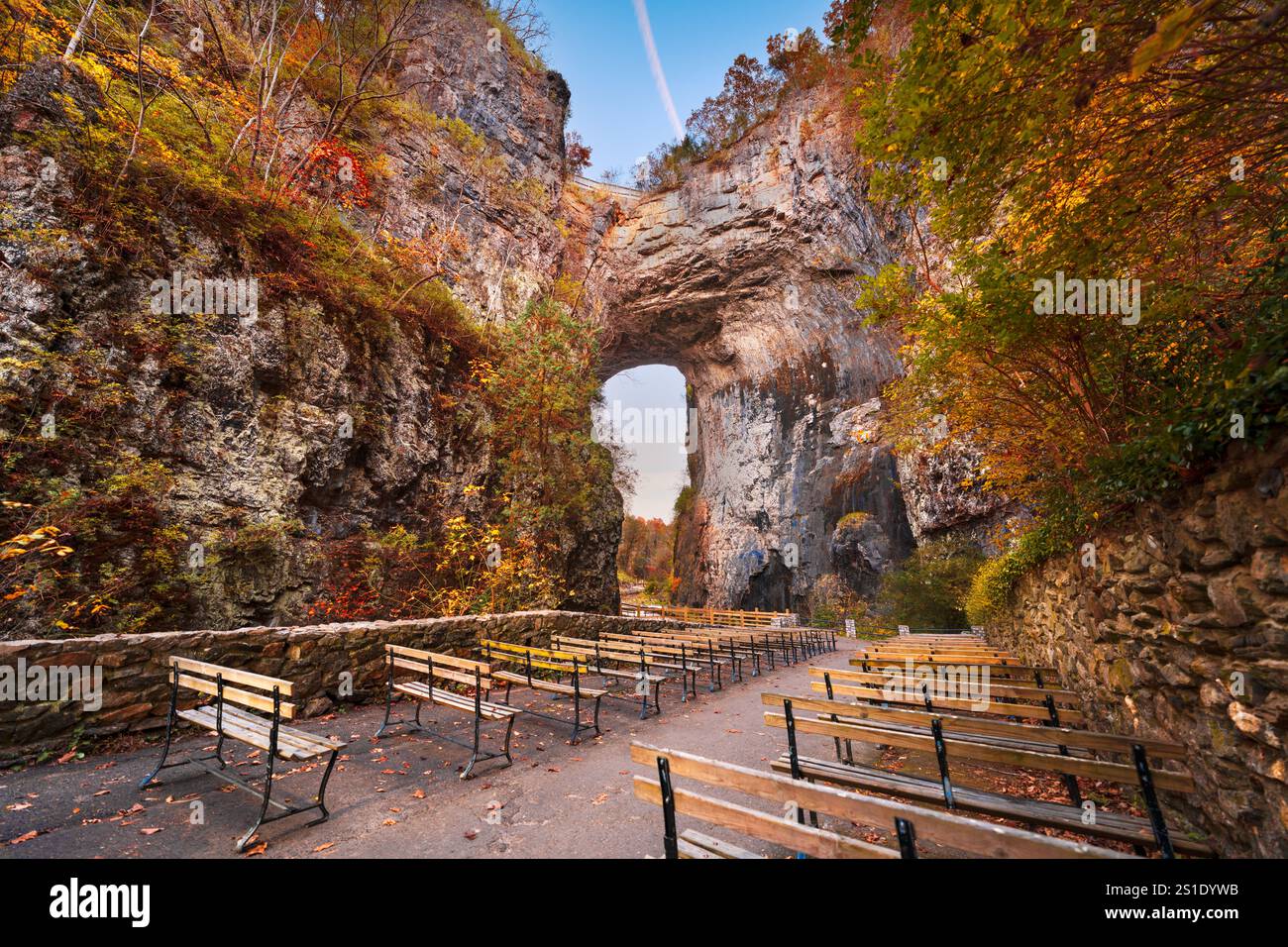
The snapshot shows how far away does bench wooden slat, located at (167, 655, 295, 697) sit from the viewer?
3104 mm

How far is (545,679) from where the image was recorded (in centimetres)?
791

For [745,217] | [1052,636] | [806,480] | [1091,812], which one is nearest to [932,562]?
[806,480]

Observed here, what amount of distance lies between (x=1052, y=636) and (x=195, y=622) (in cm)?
1099

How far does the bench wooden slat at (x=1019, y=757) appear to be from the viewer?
2150 mm

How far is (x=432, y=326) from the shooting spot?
12.1 metres

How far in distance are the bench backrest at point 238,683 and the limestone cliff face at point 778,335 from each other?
21.0 m

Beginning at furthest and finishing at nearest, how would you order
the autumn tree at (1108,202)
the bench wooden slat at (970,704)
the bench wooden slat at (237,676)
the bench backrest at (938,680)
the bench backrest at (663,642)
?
the bench backrest at (663,642) < the bench backrest at (938,680) < the bench wooden slat at (970,704) < the bench wooden slat at (237,676) < the autumn tree at (1108,202)

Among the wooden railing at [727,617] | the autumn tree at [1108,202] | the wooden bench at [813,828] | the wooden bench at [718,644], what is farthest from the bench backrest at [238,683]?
the wooden railing at [727,617]

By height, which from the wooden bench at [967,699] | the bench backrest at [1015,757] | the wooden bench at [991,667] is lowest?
the wooden bench at [991,667]

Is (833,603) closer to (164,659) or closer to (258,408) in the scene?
(258,408)

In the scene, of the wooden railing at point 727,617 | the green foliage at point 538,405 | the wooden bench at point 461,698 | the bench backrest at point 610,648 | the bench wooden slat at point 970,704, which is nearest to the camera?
the bench wooden slat at point 970,704

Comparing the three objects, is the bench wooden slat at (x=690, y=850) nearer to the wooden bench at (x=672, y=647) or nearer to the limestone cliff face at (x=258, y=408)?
the wooden bench at (x=672, y=647)
